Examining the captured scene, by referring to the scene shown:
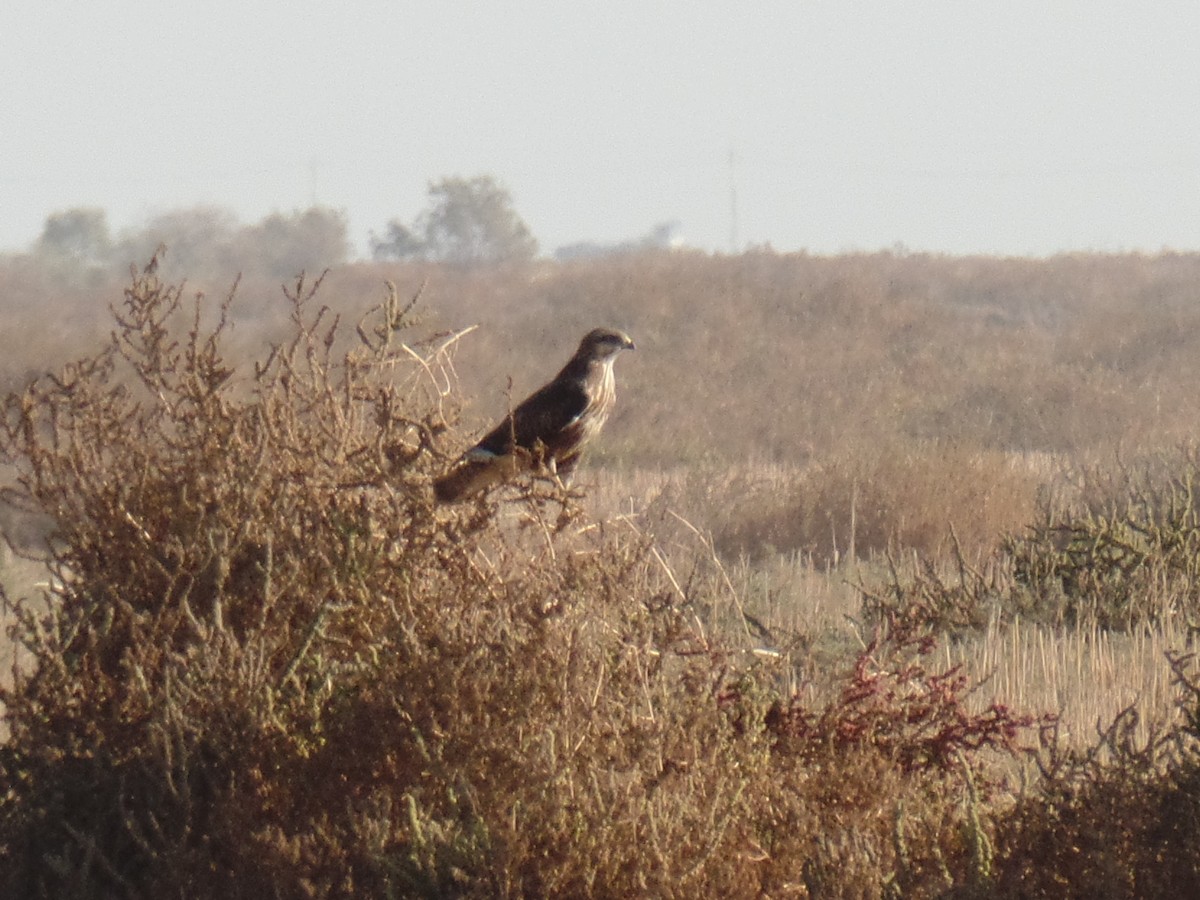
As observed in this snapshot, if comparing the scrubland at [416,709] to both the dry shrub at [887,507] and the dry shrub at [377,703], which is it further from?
the dry shrub at [887,507]

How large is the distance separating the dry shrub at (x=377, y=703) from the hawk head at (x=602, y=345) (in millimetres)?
2208

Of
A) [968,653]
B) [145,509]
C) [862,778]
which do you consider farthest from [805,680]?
[968,653]

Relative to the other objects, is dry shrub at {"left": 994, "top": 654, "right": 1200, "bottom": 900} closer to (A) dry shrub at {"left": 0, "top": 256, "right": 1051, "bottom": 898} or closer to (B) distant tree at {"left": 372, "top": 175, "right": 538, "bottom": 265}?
(A) dry shrub at {"left": 0, "top": 256, "right": 1051, "bottom": 898}

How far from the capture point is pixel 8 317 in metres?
28.1

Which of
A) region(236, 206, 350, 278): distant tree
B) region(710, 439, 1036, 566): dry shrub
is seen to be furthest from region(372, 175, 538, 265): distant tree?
region(710, 439, 1036, 566): dry shrub

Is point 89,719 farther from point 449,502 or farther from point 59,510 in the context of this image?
point 449,502

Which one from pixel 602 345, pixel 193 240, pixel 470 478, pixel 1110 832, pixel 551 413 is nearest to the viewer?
pixel 1110 832

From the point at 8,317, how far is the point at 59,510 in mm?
25751

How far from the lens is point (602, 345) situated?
21.1 ft

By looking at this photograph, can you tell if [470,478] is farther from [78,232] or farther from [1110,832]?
[78,232]

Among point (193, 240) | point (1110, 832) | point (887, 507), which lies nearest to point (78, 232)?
point (193, 240)

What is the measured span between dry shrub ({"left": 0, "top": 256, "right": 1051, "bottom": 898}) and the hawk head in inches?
86.9

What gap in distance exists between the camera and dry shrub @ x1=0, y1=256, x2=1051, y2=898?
3.19 meters

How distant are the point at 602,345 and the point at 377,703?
125 inches
